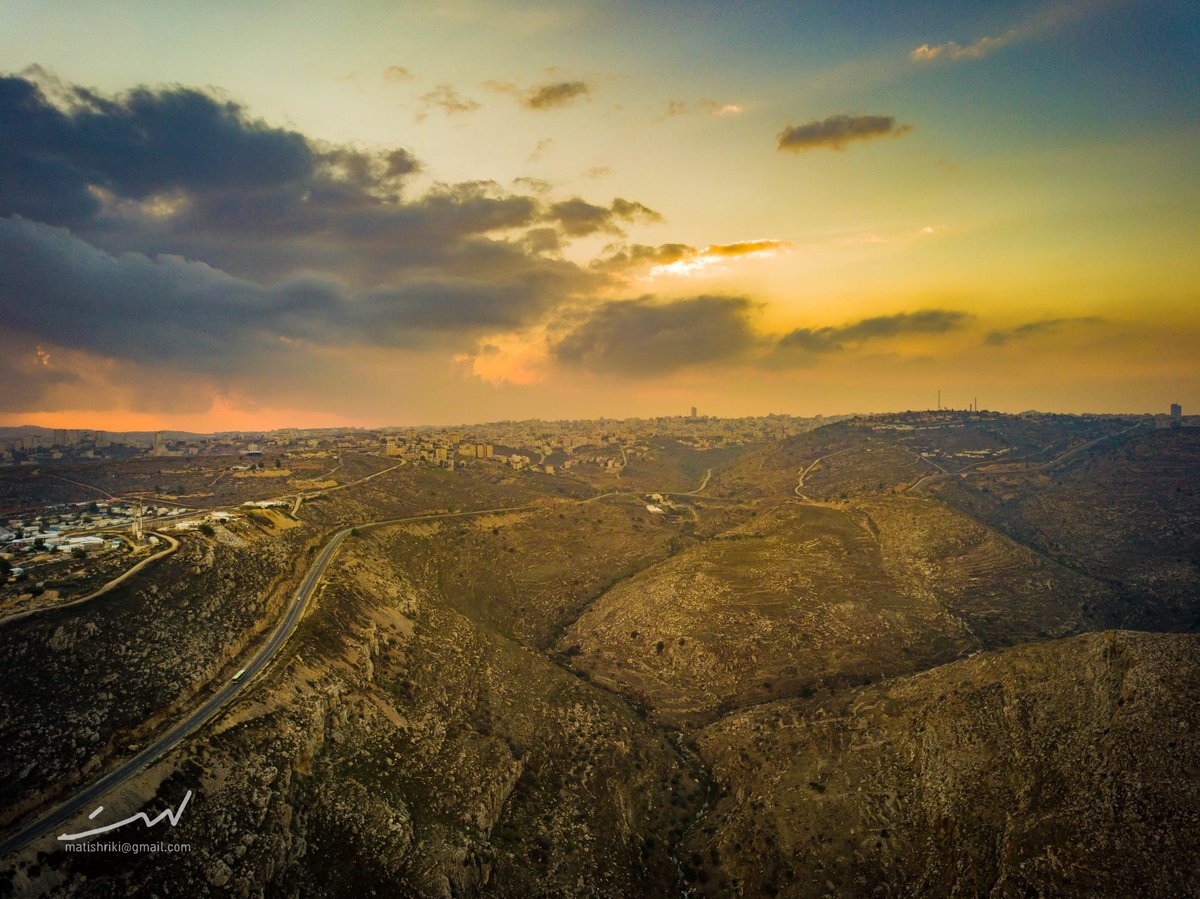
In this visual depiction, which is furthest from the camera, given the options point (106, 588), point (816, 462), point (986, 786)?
point (816, 462)

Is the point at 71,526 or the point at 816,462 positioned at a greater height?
the point at 816,462

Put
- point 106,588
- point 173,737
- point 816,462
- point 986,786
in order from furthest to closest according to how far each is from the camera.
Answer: point 816,462 < point 106,588 < point 986,786 < point 173,737

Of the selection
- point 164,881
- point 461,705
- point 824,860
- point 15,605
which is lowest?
point 824,860

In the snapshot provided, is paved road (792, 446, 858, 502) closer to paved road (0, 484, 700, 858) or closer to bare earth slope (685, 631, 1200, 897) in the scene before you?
bare earth slope (685, 631, 1200, 897)

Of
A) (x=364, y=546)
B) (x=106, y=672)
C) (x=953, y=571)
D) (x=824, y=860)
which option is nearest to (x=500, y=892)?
(x=824, y=860)

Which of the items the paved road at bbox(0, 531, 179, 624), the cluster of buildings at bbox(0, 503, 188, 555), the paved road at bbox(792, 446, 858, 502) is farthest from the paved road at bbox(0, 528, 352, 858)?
the paved road at bbox(792, 446, 858, 502)

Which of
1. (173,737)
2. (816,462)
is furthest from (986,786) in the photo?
(816,462)

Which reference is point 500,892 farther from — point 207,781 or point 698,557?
point 698,557

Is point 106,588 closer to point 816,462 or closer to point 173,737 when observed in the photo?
point 173,737

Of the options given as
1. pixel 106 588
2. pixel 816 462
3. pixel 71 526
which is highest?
pixel 816 462
